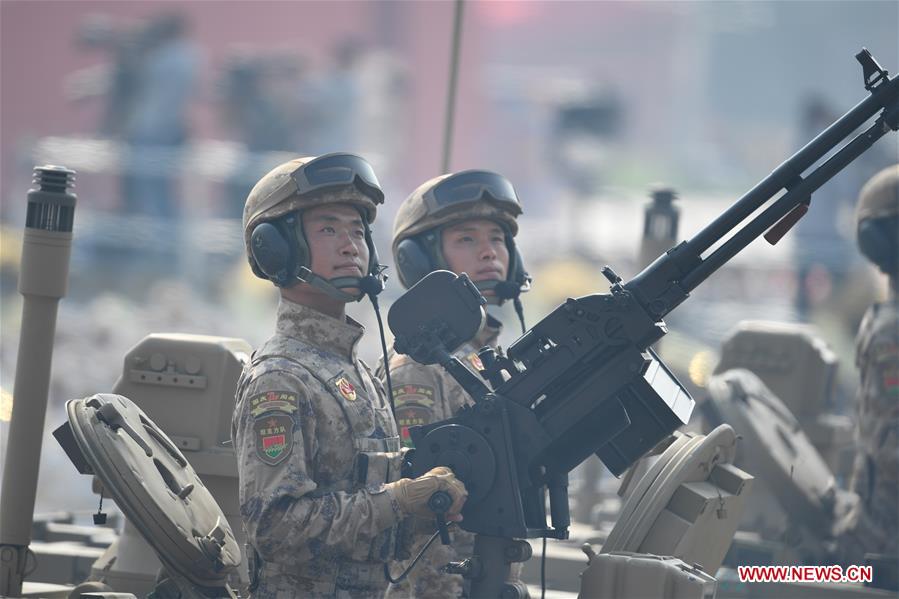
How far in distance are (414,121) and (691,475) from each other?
37549mm

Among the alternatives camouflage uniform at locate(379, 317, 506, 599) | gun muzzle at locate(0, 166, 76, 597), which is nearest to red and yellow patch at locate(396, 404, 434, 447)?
camouflage uniform at locate(379, 317, 506, 599)

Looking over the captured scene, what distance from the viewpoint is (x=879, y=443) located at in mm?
7387

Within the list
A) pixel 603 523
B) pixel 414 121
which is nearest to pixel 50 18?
pixel 414 121

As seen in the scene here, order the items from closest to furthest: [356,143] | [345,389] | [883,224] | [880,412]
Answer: [345,389]
[880,412]
[883,224]
[356,143]

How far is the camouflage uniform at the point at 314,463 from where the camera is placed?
4664mm

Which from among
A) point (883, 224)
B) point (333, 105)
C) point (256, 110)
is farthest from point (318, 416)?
point (333, 105)

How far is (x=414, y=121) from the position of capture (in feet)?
139

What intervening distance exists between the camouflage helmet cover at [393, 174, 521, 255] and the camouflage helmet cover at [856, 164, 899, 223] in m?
2.11

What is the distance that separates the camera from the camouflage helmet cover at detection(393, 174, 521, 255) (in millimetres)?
6086

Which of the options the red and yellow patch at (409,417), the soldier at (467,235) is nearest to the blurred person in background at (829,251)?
the soldier at (467,235)

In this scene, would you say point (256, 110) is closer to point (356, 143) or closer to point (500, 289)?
point (356, 143)

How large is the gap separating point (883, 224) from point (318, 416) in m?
3.62

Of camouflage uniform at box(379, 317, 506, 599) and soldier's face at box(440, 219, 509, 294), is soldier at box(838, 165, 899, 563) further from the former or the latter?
camouflage uniform at box(379, 317, 506, 599)

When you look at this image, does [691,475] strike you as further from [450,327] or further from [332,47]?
[332,47]
